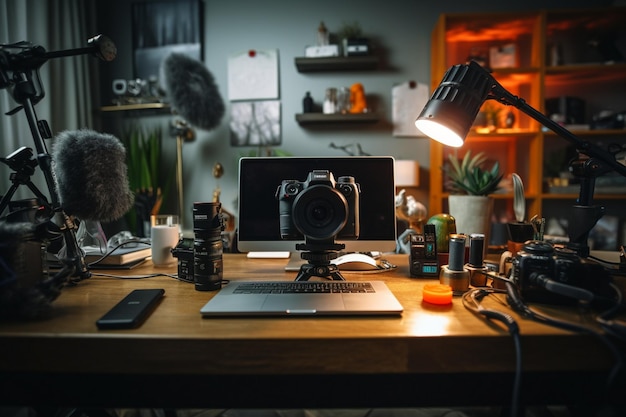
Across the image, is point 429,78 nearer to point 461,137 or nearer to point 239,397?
point 461,137

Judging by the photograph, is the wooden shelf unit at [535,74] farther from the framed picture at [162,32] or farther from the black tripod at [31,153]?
the black tripod at [31,153]

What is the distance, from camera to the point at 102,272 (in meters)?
1.00

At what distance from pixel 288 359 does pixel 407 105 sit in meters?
2.28

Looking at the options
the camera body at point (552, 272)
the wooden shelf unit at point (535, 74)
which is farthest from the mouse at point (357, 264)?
the wooden shelf unit at point (535, 74)

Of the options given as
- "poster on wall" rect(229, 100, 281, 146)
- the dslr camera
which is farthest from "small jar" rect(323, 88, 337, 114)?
the dslr camera

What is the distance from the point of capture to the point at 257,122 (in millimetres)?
2588

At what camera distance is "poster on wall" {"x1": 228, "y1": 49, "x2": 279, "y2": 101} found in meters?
2.54

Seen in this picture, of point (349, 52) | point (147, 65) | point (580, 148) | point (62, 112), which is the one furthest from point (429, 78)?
point (62, 112)

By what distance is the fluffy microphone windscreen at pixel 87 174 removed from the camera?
94cm

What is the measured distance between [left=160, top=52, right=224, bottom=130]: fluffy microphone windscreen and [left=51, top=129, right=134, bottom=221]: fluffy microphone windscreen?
1.32 metres

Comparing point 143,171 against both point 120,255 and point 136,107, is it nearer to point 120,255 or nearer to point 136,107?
point 136,107

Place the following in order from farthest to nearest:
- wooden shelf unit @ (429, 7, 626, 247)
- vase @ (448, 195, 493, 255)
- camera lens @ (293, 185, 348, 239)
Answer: wooden shelf unit @ (429, 7, 626, 247) < vase @ (448, 195, 493, 255) < camera lens @ (293, 185, 348, 239)

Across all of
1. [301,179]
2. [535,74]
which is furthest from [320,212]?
[535,74]

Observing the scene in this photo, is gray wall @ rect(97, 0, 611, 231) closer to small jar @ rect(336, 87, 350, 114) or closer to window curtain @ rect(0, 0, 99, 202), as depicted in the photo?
small jar @ rect(336, 87, 350, 114)
